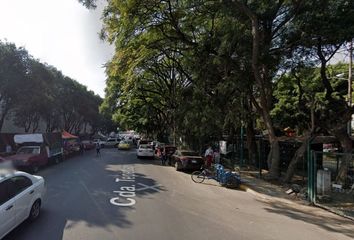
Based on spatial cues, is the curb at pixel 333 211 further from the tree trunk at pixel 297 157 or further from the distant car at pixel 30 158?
the distant car at pixel 30 158

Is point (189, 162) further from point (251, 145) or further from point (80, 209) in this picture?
point (80, 209)

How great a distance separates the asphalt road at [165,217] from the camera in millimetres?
8922

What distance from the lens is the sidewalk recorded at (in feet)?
42.4

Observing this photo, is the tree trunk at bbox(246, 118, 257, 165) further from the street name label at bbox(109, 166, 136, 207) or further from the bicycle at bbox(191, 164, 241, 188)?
the street name label at bbox(109, 166, 136, 207)

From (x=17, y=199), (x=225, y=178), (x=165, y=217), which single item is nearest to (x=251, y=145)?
(x=225, y=178)

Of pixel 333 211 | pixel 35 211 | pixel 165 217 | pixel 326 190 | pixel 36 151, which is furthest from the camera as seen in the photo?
pixel 36 151

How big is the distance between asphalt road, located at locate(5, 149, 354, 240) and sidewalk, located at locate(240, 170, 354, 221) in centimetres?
41

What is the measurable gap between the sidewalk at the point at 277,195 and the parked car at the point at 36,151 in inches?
489

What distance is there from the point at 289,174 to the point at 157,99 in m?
33.9

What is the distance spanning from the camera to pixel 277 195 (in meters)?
15.9

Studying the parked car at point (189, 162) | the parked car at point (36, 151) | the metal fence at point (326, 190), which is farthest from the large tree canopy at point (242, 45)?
the parked car at point (36, 151)

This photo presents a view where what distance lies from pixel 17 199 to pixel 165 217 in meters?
3.85

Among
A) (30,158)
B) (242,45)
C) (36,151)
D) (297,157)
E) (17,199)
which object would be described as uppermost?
(242,45)

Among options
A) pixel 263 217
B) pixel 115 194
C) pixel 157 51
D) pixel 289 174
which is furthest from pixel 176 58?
pixel 263 217
